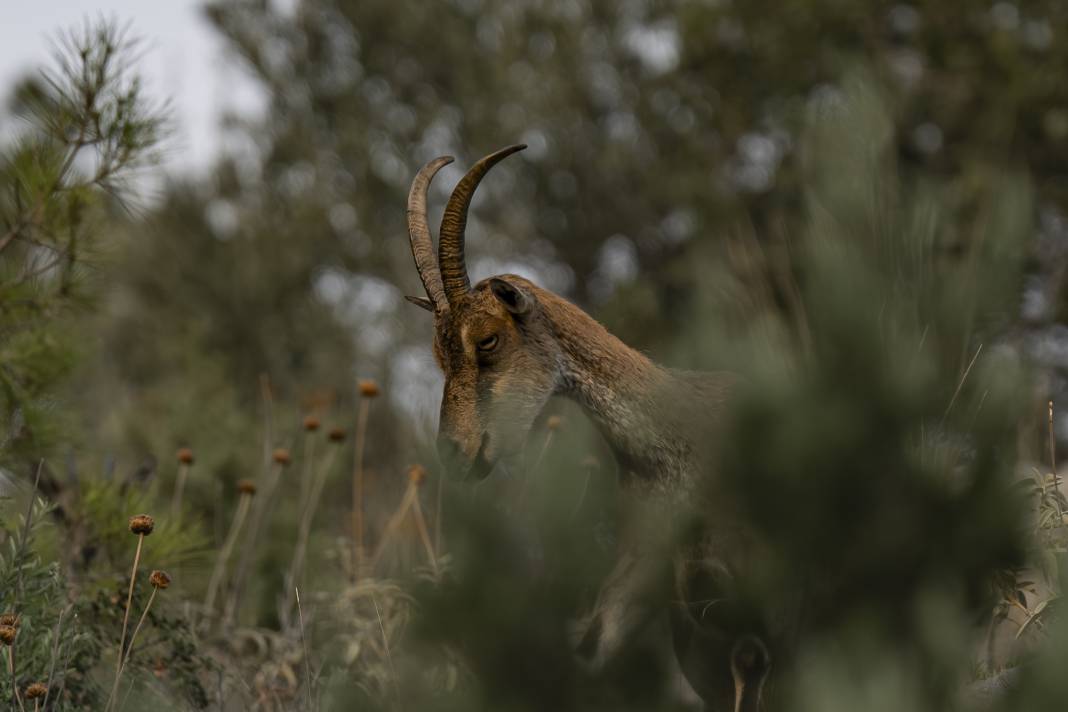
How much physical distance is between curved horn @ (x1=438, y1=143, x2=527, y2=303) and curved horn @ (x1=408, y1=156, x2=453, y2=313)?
0.05m

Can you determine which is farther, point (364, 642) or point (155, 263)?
point (155, 263)

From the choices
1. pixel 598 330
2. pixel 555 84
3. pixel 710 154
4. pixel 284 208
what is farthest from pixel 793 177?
pixel 598 330

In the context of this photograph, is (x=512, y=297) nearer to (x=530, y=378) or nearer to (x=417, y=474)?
(x=530, y=378)

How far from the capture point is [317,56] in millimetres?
14672

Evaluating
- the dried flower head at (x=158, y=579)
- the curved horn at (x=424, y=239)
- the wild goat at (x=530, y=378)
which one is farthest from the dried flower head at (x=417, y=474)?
the dried flower head at (x=158, y=579)

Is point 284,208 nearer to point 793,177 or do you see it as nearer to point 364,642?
point 793,177

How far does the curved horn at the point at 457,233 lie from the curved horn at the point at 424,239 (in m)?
0.05

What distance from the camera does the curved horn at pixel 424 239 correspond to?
367 centimetres

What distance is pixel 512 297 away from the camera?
3705 millimetres

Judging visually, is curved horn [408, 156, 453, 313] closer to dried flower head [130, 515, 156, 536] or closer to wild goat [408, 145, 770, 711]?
wild goat [408, 145, 770, 711]

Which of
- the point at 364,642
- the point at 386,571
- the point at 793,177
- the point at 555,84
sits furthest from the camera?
the point at 555,84

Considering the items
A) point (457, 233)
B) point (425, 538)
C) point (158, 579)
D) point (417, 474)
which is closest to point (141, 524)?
point (158, 579)

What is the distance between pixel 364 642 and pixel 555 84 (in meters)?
10.7

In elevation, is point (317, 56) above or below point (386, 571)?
above
